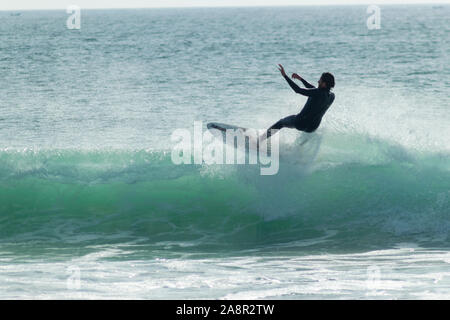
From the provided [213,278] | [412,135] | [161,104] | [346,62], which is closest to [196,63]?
[346,62]

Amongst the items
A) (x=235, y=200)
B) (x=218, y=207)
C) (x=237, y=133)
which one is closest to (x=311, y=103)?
(x=237, y=133)

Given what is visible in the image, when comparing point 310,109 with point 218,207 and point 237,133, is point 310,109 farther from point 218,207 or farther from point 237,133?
point 218,207

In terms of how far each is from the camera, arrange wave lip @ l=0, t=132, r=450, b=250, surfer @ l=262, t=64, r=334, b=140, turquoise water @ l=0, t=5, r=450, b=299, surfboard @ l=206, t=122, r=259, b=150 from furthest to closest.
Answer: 1. surfboard @ l=206, t=122, r=259, b=150
2. wave lip @ l=0, t=132, r=450, b=250
3. surfer @ l=262, t=64, r=334, b=140
4. turquoise water @ l=0, t=5, r=450, b=299

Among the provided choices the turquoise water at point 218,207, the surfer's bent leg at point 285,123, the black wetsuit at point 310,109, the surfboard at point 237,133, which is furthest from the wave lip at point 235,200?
the black wetsuit at point 310,109

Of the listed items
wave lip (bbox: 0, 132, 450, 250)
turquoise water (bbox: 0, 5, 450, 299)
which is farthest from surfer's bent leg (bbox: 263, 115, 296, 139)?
wave lip (bbox: 0, 132, 450, 250)

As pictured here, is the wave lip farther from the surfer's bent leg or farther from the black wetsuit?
the black wetsuit

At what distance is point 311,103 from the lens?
10.2 metres

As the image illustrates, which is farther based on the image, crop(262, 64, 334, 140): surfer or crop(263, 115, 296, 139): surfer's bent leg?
crop(263, 115, 296, 139): surfer's bent leg

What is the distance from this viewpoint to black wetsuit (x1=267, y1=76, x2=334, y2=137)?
1002 cm

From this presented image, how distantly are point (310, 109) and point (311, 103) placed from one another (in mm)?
112

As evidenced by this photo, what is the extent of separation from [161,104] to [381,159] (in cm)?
972

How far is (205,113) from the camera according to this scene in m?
19.5

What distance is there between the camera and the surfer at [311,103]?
9.94 meters

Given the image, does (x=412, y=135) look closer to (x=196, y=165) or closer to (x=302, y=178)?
(x=302, y=178)
